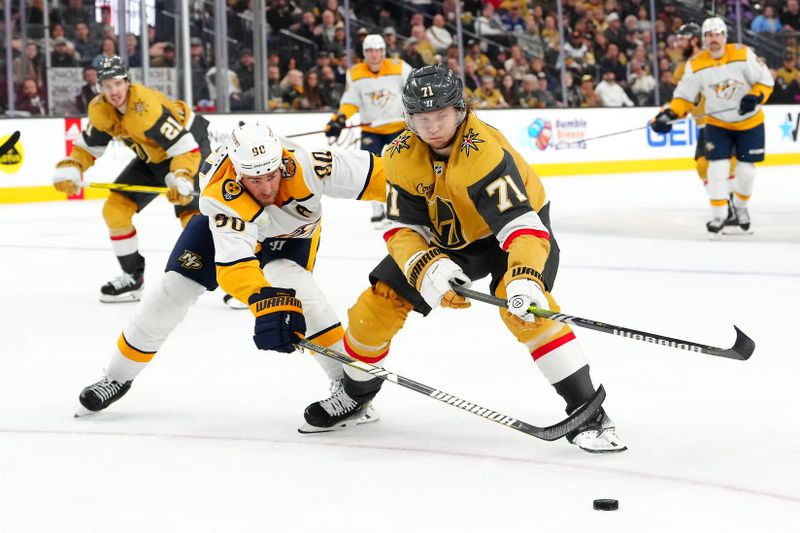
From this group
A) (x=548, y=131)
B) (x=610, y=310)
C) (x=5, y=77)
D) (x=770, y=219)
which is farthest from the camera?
(x=548, y=131)

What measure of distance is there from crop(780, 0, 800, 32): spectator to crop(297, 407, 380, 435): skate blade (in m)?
13.4

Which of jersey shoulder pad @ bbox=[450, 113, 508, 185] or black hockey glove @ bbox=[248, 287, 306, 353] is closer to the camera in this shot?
jersey shoulder pad @ bbox=[450, 113, 508, 185]

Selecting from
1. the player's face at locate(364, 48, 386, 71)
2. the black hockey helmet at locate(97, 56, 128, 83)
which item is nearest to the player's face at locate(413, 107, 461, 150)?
the black hockey helmet at locate(97, 56, 128, 83)

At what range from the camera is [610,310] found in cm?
544

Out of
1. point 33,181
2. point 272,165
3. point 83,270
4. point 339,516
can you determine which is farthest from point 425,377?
point 33,181

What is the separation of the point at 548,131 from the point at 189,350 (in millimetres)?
9188

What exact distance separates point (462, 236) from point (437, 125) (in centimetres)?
34

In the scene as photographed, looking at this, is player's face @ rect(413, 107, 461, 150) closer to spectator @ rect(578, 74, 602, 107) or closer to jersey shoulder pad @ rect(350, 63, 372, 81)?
jersey shoulder pad @ rect(350, 63, 372, 81)

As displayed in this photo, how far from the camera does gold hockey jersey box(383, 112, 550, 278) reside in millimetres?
3010

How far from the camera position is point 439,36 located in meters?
13.5

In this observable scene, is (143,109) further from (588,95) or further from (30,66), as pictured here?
(588,95)

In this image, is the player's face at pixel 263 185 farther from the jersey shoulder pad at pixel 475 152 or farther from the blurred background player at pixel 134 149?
the blurred background player at pixel 134 149

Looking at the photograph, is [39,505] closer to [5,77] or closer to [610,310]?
[610,310]

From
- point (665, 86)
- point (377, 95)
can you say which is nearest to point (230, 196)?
point (377, 95)
